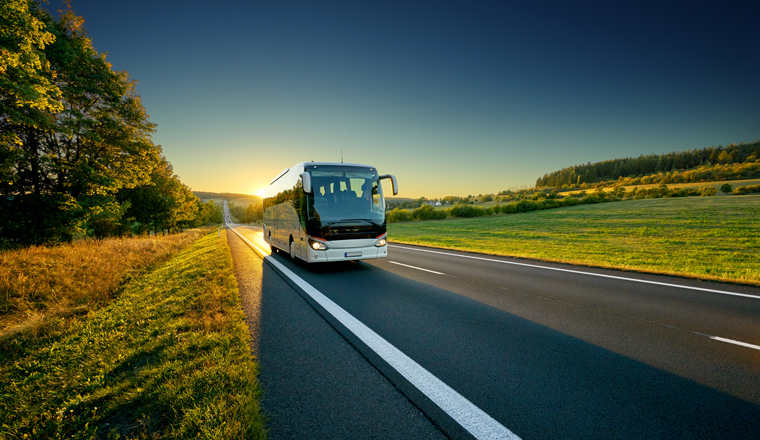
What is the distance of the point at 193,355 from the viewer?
3.57m

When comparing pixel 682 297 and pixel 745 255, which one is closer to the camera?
pixel 682 297

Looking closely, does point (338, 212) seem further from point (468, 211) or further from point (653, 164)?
point (653, 164)

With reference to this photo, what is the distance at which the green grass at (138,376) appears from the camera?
2402 millimetres

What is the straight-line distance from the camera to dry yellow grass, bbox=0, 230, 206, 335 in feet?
21.5

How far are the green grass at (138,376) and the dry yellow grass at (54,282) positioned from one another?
1.35 meters

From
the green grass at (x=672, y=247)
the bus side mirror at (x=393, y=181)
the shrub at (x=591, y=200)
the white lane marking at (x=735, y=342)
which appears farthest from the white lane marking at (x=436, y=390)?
the shrub at (x=591, y=200)

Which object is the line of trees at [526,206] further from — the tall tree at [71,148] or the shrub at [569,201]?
the tall tree at [71,148]

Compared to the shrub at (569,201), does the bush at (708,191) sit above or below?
above

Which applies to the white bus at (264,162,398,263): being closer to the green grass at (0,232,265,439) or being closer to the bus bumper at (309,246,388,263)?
the bus bumper at (309,246,388,263)

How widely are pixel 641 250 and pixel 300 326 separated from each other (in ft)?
54.2

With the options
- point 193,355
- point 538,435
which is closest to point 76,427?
point 193,355

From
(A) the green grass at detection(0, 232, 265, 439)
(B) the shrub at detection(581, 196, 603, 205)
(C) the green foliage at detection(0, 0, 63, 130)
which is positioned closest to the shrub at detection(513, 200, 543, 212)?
(B) the shrub at detection(581, 196, 603, 205)

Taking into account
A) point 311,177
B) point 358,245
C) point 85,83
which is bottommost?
point 358,245

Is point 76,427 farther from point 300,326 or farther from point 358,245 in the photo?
point 358,245
